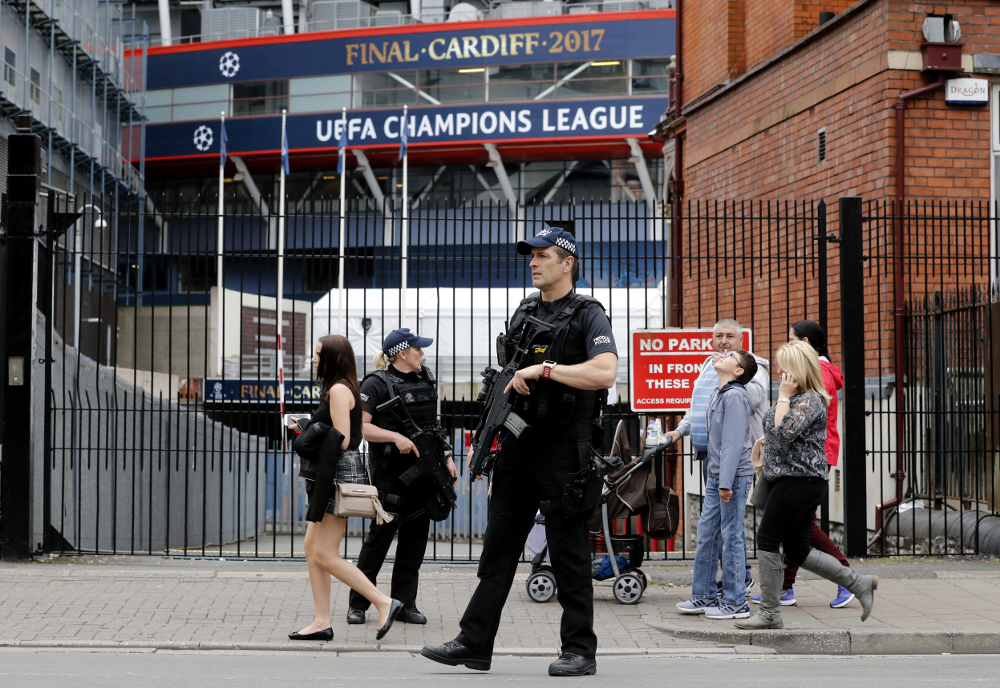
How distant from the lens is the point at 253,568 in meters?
9.34

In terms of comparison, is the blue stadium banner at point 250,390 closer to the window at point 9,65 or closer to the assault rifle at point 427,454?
the assault rifle at point 427,454

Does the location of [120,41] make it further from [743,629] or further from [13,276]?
[743,629]

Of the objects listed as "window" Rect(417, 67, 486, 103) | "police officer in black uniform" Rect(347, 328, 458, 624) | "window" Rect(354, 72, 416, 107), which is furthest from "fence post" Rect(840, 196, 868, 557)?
"window" Rect(354, 72, 416, 107)

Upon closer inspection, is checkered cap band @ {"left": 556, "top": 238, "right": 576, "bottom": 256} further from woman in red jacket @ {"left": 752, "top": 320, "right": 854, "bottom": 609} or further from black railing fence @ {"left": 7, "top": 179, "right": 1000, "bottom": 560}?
black railing fence @ {"left": 7, "top": 179, "right": 1000, "bottom": 560}

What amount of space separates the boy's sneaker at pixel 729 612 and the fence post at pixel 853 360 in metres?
2.88

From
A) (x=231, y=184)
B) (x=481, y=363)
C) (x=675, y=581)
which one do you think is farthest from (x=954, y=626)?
(x=231, y=184)

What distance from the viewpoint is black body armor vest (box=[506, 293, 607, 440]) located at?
542 centimetres

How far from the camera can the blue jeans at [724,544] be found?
7004mm

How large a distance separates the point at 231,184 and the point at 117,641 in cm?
3724

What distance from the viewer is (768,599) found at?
6.69m

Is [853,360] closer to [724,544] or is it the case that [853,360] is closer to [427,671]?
[724,544]

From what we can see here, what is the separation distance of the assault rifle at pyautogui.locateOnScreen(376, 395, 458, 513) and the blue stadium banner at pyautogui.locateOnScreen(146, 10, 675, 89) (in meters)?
32.2

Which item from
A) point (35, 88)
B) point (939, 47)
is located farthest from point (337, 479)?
point (35, 88)

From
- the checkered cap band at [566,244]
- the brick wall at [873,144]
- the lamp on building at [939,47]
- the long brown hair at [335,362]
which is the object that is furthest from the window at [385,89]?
the checkered cap band at [566,244]
